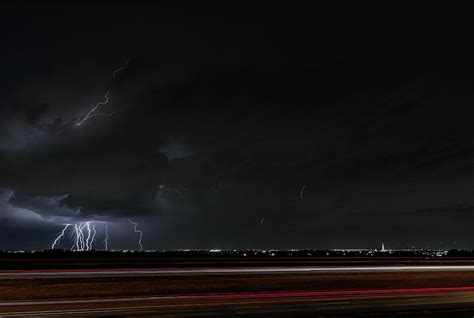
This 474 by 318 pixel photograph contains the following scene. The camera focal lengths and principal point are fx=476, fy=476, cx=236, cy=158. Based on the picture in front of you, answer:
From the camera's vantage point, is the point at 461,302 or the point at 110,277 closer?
the point at 461,302

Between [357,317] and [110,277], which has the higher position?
[110,277]

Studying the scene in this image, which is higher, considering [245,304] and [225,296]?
[225,296]

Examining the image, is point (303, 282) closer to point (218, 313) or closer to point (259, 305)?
point (259, 305)

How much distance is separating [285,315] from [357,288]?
47.7 feet

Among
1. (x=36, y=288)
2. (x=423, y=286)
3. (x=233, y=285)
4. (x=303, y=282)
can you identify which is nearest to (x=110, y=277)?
(x=36, y=288)

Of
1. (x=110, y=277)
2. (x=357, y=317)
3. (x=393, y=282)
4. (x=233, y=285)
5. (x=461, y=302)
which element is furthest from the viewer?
(x=110, y=277)

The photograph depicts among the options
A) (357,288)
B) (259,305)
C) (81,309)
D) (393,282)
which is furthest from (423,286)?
(81,309)

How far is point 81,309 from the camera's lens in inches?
859

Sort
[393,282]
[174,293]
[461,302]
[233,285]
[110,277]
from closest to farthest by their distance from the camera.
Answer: [461,302] → [174,293] → [233,285] → [393,282] → [110,277]

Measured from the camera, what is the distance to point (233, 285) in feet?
114

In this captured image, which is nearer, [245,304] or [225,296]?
[245,304]

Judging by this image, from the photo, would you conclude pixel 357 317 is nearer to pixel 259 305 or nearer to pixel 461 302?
pixel 259 305

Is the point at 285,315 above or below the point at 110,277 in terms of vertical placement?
below

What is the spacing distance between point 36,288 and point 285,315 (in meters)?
19.9
